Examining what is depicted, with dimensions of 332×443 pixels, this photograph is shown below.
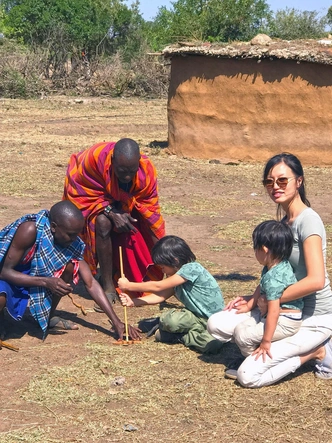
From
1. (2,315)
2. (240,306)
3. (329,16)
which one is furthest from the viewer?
(329,16)

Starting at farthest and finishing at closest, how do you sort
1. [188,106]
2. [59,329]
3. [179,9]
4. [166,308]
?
[179,9]
[188,106]
[166,308]
[59,329]

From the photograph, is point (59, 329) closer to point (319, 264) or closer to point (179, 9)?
point (319, 264)

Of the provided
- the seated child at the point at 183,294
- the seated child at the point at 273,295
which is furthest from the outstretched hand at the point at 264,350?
the seated child at the point at 183,294

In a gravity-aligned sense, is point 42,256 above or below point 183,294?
above

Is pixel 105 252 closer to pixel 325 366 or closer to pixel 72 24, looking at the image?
pixel 325 366

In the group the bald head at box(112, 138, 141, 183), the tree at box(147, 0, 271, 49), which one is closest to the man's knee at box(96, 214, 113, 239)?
the bald head at box(112, 138, 141, 183)

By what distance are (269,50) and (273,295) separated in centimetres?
835

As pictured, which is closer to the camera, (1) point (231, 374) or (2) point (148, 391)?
(2) point (148, 391)

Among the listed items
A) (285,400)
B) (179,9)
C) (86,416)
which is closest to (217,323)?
(285,400)

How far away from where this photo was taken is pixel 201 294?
452 cm

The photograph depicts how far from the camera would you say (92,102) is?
2239 cm

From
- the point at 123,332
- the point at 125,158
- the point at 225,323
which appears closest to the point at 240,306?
the point at 225,323

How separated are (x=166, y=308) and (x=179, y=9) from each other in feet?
110

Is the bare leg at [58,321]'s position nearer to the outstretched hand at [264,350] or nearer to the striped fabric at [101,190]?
the striped fabric at [101,190]
